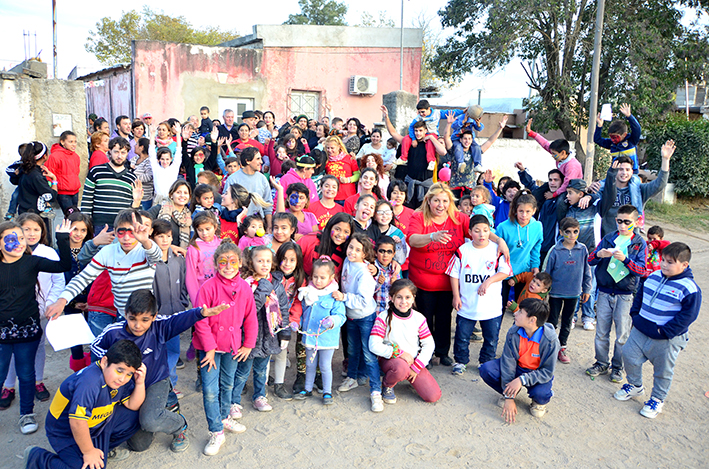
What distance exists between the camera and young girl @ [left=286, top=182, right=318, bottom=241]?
5.22m

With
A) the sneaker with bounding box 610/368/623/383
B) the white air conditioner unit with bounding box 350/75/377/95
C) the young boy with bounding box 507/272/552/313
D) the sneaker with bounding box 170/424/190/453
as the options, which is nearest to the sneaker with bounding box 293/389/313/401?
the sneaker with bounding box 170/424/190/453

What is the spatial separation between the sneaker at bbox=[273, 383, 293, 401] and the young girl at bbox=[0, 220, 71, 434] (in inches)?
70.6

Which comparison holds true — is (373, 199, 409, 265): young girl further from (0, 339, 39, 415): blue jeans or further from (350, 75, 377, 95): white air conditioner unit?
(350, 75, 377, 95): white air conditioner unit

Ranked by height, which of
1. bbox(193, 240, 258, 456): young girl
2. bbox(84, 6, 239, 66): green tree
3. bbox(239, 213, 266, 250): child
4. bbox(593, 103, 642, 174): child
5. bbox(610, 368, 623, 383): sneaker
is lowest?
bbox(610, 368, 623, 383): sneaker

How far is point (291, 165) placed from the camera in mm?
7066

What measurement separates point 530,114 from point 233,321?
48.3ft

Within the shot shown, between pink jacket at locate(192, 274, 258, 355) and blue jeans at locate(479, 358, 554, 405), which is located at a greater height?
pink jacket at locate(192, 274, 258, 355)

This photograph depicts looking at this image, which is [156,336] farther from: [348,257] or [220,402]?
[348,257]

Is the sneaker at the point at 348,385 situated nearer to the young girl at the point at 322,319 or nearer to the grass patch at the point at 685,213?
the young girl at the point at 322,319

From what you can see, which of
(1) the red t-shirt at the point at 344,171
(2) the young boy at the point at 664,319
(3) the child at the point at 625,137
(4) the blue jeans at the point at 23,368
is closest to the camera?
(4) the blue jeans at the point at 23,368

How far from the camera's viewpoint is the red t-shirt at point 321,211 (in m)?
5.51

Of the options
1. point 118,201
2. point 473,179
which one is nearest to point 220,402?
point 118,201

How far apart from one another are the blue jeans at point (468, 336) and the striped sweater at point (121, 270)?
9.27 feet

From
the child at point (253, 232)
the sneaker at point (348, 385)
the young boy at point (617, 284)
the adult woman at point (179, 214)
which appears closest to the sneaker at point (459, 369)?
the sneaker at point (348, 385)
